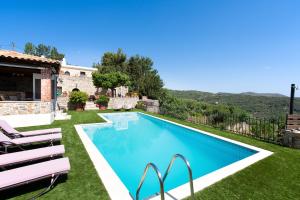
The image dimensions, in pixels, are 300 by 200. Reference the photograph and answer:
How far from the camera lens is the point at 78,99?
17.7 metres

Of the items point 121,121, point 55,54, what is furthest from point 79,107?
point 55,54

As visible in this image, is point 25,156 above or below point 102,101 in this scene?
below

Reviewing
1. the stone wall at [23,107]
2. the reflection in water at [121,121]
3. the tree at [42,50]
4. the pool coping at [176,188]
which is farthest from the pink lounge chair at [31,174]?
the tree at [42,50]

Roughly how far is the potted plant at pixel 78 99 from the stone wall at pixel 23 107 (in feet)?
25.6

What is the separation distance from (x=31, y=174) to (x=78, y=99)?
1571 cm

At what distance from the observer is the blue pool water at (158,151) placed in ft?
17.0

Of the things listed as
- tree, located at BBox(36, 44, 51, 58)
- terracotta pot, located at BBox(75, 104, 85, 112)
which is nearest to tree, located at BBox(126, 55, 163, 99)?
terracotta pot, located at BBox(75, 104, 85, 112)

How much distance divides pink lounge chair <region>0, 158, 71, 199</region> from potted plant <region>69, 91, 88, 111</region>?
15279 mm

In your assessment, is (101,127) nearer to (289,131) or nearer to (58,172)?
(58,172)

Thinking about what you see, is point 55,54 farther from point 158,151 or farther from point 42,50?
point 158,151

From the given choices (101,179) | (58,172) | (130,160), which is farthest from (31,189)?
(130,160)

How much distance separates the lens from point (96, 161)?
5020 mm

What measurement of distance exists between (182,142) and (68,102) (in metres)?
15.1

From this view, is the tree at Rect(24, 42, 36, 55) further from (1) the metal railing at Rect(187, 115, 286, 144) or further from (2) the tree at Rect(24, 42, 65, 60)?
(1) the metal railing at Rect(187, 115, 286, 144)
